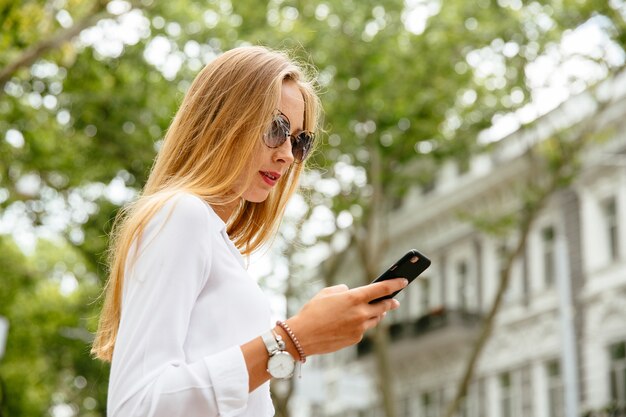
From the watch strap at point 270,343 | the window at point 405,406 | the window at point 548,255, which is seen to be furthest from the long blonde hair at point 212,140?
the window at point 405,406

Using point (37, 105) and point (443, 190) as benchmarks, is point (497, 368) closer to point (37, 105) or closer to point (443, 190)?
point (443, 190)

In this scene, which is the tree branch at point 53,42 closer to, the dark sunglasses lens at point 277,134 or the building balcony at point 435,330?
the dark sunglasses lens at point 277,134

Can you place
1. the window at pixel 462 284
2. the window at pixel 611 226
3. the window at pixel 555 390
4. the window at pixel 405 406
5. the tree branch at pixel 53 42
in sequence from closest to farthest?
the tree branch at pixel 53 42 < the window at pixel 611 226 < the window at pixel 555 390 < the window at pixel 462 284 < the window at pixel 405 406

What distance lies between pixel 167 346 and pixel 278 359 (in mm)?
206

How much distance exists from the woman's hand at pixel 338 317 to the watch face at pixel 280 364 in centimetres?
4

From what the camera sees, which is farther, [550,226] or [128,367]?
[550,226]

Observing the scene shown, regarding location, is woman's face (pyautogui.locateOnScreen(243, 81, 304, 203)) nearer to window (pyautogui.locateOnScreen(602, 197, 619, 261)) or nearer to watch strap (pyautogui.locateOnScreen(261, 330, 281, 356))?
watch strap (pyautogui.locateOnScreen(261, 330, 281, 356))

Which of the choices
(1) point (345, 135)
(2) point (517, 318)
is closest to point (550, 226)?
(2) point (517, 318)

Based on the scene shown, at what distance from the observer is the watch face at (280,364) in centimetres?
217

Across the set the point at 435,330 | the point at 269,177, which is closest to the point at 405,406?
the point at 435,330

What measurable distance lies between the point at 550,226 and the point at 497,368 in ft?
13.5

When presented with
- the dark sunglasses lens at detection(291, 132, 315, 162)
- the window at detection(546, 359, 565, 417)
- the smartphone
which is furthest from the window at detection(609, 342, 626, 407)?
the smartphone

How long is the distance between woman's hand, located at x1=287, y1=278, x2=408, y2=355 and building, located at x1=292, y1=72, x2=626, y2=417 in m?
17.3

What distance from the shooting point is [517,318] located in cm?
3000
